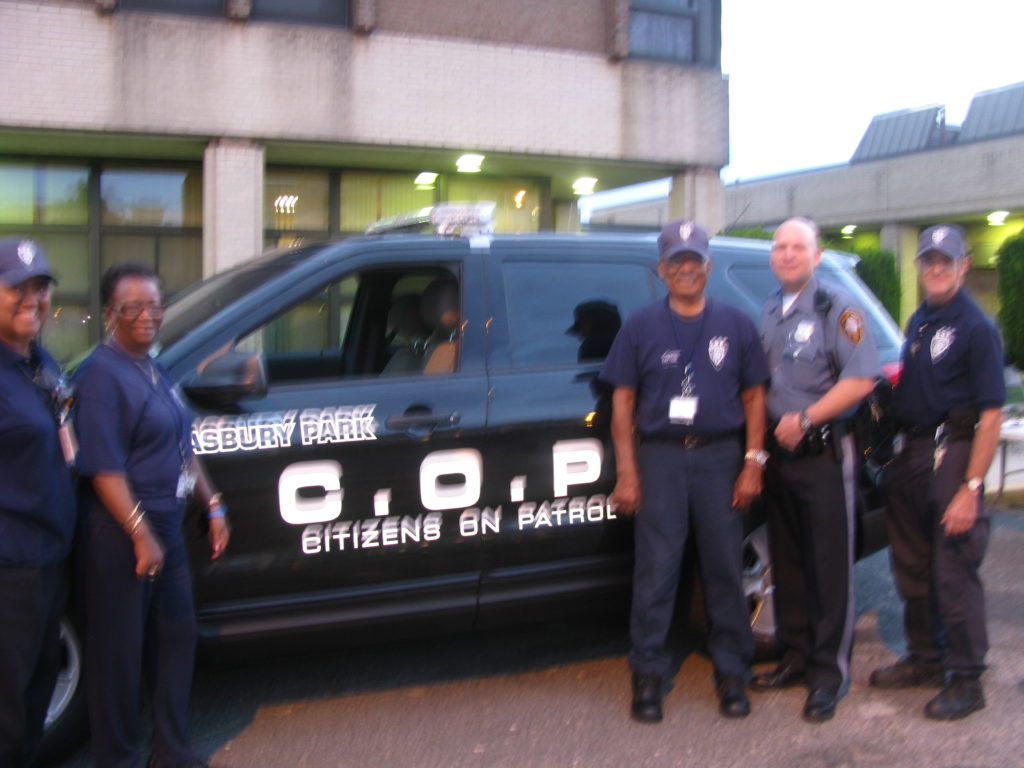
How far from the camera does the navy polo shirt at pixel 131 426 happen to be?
278 cm

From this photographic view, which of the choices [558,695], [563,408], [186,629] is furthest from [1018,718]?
[186,629]

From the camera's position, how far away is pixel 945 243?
385 centimetres

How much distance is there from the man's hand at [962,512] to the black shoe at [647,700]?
1.24m

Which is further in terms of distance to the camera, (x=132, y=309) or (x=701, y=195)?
(x=701, y=195)

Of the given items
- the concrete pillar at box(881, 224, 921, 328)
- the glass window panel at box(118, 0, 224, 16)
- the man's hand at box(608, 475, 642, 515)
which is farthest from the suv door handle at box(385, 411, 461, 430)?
the concrete pillar at box(881, 224, 921, 328)

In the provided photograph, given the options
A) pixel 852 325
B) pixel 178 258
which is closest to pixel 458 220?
pixel 852 325

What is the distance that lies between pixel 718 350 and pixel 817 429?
0.49 m

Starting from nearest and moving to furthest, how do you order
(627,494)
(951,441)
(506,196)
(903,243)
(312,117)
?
(627,494)
(951,441)
(312,117)
(506,196)
(903,243)

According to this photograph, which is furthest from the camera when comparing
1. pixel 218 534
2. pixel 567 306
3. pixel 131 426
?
pixel 567 306

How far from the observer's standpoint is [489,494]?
3725 millimetres

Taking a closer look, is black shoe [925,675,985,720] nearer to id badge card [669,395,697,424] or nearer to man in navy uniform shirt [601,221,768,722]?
man in navy uniform shirt [601,221,768,722]

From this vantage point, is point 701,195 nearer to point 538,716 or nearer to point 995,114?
point 538,716

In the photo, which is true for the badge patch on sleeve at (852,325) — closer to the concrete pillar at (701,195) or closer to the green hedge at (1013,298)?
the concrete pillar at (701,195)

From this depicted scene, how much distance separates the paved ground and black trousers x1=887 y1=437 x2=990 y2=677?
0.25 meters
